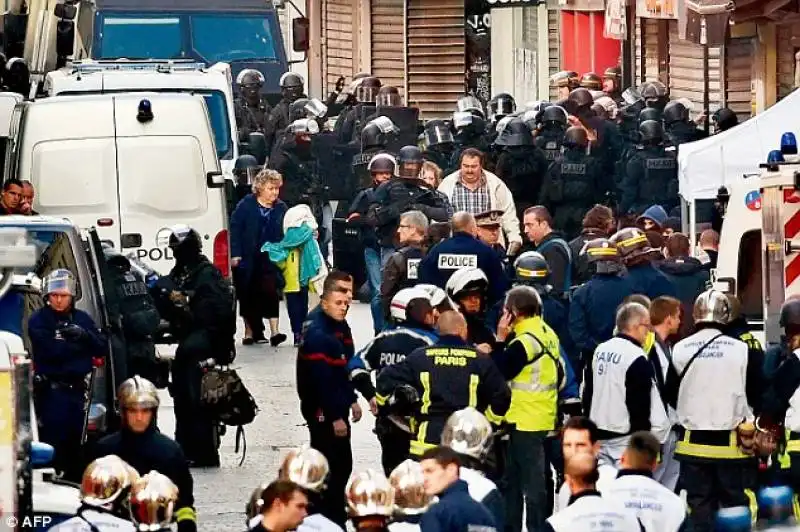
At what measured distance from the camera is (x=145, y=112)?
20281mm

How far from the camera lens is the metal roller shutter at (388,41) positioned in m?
52.3

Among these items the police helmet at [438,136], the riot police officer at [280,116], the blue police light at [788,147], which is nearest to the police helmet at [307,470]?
the blue police light at [788,147]

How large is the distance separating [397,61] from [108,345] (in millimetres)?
37802

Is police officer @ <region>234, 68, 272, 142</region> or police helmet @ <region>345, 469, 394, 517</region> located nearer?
police helmet @ <region>345, 469, 394, 517</region>

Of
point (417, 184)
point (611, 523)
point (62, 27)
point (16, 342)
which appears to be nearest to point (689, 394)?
point (611, 523)

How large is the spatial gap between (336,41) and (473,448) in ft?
145

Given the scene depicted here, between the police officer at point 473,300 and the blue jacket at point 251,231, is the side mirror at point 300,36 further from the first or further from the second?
the police officer at point 473,300

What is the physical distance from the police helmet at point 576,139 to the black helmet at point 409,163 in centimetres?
312

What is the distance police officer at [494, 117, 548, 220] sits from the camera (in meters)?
24.7

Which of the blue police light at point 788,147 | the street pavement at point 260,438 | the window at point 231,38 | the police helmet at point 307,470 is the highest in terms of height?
the window at point 231,38

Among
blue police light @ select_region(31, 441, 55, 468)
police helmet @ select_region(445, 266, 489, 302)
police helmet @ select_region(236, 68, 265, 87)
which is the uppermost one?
police helmet @ select_region(236, 68, 265, 87)

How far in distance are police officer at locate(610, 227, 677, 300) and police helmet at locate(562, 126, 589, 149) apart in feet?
24.8

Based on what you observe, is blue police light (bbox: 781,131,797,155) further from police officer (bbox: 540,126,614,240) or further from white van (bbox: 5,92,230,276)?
police officer (bbox: 540,126,614,240)

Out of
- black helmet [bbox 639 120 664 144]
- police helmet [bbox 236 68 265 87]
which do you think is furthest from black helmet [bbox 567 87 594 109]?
police helmet [bbox 236 68 265 87]
